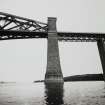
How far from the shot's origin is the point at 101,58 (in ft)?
135

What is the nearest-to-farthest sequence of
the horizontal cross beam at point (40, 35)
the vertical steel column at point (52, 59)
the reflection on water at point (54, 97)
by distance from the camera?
the reflection on water at point (54, 97)
the vertical steel column at point (52, 59)
the horizontal cross beam at point (40, 35)

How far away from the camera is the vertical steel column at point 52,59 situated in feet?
98.5

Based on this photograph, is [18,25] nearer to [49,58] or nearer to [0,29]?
[0,29]

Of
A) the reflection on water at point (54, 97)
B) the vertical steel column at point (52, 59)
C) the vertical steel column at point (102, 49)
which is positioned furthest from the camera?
the vertical steel column at point (102, 49)

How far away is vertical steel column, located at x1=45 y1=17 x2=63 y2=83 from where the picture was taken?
3003cm

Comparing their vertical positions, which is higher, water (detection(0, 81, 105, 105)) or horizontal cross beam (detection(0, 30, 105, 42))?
horizontal cross beam (detection(0, 30, 105, 42))

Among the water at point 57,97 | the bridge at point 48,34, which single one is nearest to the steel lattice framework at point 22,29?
the bridge at point 48,34

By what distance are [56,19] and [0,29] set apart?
11.6 meters

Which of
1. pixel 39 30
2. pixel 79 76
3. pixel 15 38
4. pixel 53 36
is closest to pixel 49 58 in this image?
pixel 53 36

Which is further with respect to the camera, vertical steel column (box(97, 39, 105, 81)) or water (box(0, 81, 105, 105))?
vertical steel column (box(97, 39, 105, 81))

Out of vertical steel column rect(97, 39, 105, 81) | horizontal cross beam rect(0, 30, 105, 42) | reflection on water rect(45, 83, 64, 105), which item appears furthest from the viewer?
vertical steel column rect(97, 39, 105, 81)

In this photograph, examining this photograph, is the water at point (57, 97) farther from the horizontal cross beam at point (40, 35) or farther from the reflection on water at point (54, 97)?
the horizontal cross beam at point (40, 35)

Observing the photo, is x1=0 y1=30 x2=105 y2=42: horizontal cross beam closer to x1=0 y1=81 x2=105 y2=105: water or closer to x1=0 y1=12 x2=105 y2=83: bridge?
x1=0 y1=12 x2=105 y2=83: bridge

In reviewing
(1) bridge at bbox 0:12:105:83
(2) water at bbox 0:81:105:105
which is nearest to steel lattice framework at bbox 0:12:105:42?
(1) bridge at bbox 0:12:105:83
